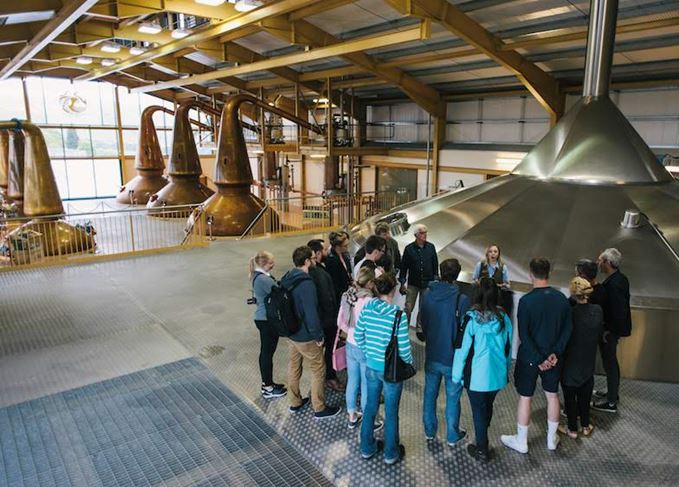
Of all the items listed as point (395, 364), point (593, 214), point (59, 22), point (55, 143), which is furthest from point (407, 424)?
point (55, 143)

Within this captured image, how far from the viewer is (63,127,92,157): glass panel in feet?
84.5

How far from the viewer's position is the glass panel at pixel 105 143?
26359 mm

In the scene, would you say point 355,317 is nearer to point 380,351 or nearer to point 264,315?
point 380,351

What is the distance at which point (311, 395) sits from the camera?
3.95 meters

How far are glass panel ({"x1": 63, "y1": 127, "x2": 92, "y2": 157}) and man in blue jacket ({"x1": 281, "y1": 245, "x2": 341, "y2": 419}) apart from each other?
1054 inches

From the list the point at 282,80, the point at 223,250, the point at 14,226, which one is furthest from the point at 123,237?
the point at 282,80

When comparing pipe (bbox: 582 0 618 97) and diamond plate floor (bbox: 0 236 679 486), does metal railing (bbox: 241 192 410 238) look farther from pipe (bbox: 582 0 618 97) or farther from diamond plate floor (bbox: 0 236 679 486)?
pipe (bbox: 582 0 618 97)

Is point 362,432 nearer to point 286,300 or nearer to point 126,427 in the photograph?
point 286,300

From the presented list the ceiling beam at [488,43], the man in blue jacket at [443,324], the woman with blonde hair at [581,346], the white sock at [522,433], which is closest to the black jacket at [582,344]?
the woman with blonde hair at [581,346]

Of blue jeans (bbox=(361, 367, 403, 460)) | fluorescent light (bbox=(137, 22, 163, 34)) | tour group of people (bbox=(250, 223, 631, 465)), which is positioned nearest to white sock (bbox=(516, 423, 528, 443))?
tour group of people (bbox=(250, 223, 631, 465))

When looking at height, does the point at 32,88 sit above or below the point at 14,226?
above

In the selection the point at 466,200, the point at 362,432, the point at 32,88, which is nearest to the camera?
the point at 362,432

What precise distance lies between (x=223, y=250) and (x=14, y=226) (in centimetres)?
637

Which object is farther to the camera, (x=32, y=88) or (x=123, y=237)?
(x=32, y=88)
